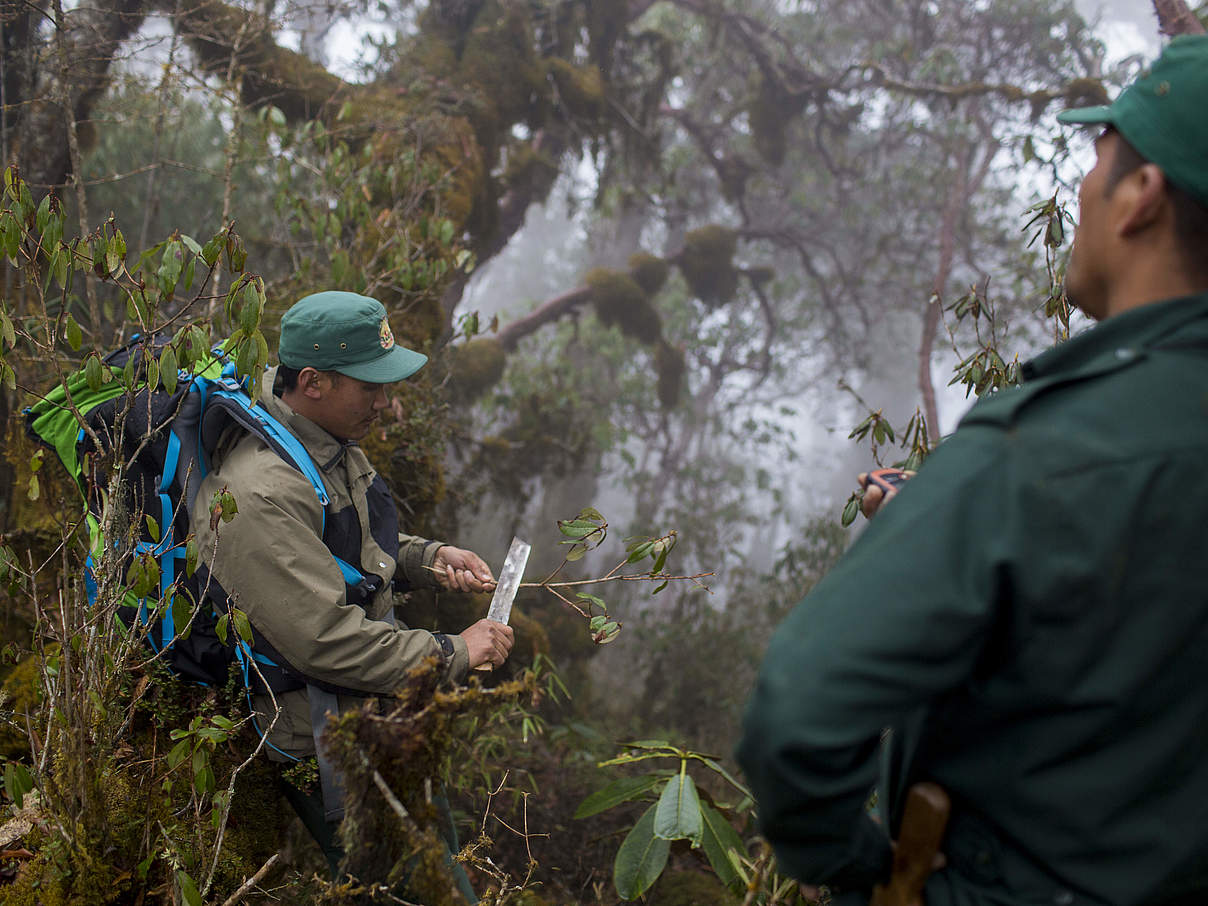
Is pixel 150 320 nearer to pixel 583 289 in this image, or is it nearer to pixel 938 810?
pixel 938 810

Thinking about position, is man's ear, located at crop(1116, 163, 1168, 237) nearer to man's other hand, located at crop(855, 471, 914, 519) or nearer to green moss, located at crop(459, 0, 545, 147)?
man's other hand, located at crop(855, 471, 914, 519)

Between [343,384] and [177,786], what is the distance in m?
1.41

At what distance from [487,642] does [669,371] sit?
834 centimetres

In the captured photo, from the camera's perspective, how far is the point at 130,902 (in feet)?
7.43

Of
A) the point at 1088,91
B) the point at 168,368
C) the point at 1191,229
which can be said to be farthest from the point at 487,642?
the point at 1088,91

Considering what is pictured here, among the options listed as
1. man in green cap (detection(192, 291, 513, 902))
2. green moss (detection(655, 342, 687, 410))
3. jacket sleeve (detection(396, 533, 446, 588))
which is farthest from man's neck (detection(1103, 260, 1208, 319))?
green moss (detection(655, 342, 687, 410))

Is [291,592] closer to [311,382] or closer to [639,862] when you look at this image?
[311,382]

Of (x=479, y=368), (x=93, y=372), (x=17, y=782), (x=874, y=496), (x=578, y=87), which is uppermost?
(x=578, y=87)

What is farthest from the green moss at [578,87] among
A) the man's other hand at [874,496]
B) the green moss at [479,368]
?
the man's other hand at [874,496]

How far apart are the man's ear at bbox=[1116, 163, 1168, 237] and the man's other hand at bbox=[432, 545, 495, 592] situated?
219 centimetres

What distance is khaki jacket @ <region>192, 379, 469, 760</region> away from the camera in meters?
2.19

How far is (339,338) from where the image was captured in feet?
8.31

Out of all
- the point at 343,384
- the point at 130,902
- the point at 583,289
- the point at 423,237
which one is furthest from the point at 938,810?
the point at 583,289

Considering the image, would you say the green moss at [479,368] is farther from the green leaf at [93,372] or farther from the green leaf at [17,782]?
the green leaf at [17,782]
